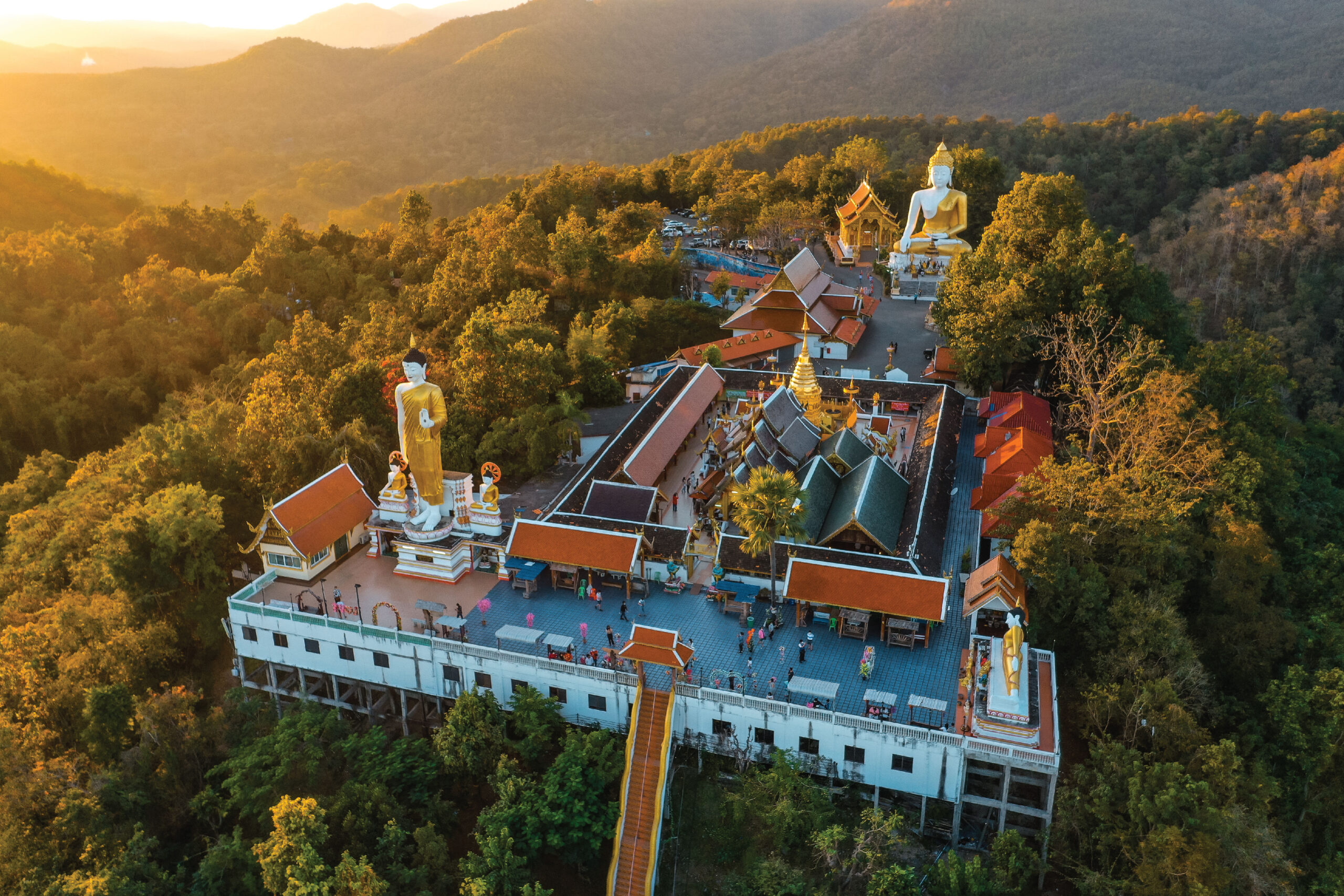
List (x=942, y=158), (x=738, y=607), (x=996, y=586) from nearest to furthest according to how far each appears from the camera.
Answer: (x=996, y=586), (x=738, y=607), (x=942, y=158)

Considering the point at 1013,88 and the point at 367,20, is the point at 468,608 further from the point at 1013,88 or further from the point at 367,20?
the point at 367,20

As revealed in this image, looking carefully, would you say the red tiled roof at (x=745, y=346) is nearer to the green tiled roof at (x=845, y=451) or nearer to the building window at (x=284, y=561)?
the green tiled roof at (x=845, y=451)

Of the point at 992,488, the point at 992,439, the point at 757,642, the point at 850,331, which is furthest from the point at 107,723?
the point at 850,331

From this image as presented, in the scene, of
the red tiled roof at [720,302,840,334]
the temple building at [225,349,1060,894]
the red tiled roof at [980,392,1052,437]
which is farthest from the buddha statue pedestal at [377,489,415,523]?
the red tiled roof at [720,302,840,334]

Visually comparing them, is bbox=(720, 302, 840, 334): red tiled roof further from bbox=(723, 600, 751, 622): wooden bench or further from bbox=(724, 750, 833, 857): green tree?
bbox=(724, 750, 833, 857): green tree

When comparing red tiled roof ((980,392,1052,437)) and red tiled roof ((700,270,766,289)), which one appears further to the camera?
red tiled roof ((700,270,766,289))

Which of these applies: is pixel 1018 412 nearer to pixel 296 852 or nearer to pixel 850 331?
pixel 850 331

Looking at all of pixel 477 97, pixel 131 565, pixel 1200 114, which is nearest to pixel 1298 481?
pixel 131 565
